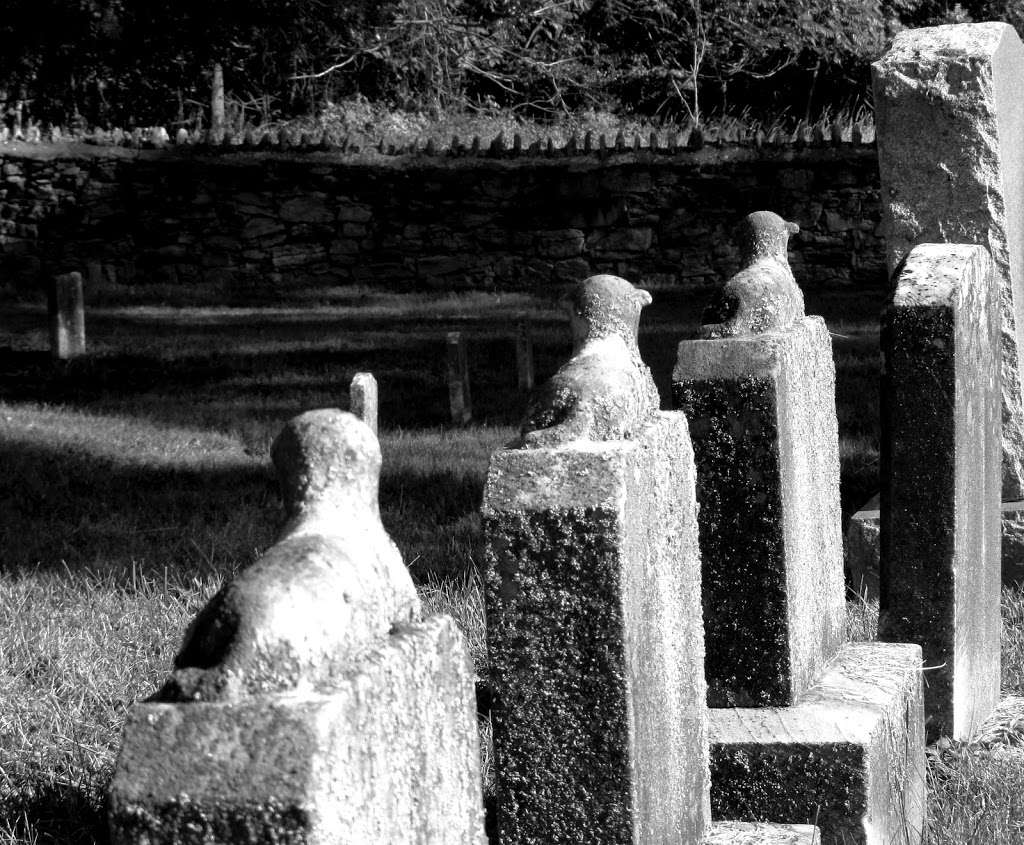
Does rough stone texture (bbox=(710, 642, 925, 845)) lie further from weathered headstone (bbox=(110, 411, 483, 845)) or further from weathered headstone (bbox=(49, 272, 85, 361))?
weathered headstone (bbox=(49, 272, 85, 361))

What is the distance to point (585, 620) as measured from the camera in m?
2.18

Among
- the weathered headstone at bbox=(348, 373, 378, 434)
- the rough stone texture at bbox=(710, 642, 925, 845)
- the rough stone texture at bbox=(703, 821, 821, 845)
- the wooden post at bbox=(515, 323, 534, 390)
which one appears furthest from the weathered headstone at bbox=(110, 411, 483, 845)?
the wooden post at bbox=(515, 323, 534, 390)

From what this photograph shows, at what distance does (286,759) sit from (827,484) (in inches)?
91.4

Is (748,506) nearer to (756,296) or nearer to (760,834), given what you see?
(756,296)

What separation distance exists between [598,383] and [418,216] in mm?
11519

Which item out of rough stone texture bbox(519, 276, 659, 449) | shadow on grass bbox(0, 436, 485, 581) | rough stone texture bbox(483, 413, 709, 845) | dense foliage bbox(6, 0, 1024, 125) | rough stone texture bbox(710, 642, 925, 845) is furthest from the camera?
dense foliage bbox(6, 0, 1024, 125)

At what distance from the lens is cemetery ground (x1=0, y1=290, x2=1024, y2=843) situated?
12.3 ft

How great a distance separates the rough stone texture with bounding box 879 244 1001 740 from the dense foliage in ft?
49.1

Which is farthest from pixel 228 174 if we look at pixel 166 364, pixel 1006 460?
pixel 1006 460

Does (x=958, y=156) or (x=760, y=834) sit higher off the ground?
(x=958, y=156)

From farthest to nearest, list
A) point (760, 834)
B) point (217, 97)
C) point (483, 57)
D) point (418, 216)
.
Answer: point (483, 57)
point (217, 97)
point (418, 216)
point (760, 834)

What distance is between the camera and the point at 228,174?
1385 centimetres

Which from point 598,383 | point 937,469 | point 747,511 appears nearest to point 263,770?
point 598,383

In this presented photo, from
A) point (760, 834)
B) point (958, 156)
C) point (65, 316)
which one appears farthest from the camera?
point (65, 316)
